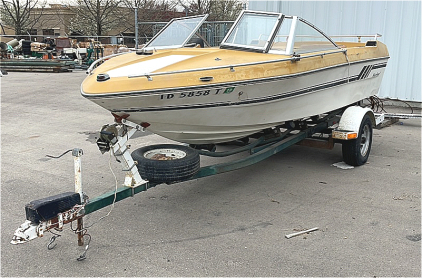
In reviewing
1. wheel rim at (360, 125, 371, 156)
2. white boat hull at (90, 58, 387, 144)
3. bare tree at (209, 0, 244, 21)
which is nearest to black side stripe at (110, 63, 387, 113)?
white boat hull at (90, 58, 387, 144)

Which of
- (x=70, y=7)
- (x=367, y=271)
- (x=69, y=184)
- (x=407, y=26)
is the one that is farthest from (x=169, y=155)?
(x=70, y=7)

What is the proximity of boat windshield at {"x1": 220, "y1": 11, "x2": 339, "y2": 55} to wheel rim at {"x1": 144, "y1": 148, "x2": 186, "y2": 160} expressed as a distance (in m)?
1.63

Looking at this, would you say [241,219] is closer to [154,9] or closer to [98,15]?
[154,9]

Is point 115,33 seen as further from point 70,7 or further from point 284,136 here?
point 284,136

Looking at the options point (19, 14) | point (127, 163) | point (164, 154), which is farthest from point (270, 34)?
point (19, 14)

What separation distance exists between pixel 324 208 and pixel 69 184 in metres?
3.11

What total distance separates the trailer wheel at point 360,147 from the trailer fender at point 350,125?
11 centimetres

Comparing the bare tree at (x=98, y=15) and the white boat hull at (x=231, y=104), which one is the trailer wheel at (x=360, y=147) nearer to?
the white boat hull at (x=231, y=104)

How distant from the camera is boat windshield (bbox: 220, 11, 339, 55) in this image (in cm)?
511

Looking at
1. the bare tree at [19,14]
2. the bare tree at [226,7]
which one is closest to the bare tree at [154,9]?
the bare tree at [226,7]

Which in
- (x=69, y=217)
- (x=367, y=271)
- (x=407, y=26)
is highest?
(x=407, y=26)

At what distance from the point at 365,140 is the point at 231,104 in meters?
2.84

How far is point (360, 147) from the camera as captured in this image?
6.05 metres

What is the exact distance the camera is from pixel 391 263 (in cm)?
352
